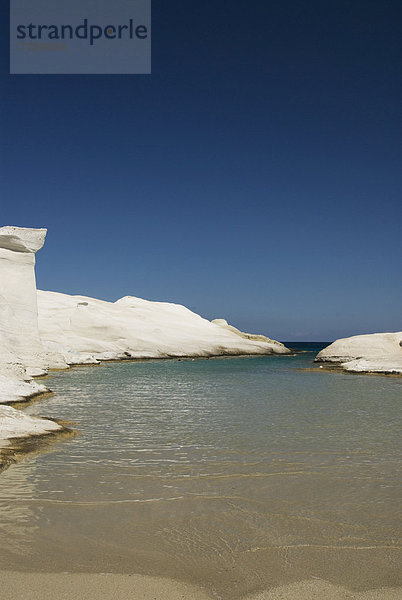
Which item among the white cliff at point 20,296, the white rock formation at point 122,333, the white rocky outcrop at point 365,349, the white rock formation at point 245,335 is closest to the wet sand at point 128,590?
the white cliff at point 20,296

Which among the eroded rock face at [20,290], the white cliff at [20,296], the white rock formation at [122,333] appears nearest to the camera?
the white cliff at [20,296]

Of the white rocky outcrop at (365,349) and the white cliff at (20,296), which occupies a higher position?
the white cliff at (20,296)

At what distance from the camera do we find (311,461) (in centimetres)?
829

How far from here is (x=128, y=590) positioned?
149 inches

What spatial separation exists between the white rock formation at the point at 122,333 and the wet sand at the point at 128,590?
115 ft

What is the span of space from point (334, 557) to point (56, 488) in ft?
12.7

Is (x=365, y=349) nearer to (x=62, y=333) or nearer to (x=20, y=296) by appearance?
(x=62, y=333)

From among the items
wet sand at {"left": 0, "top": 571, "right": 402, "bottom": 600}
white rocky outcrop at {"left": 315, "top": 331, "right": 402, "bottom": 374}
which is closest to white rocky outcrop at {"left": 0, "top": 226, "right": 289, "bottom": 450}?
wet sand at {"left": 0, "top": 571, "right": 402, "bottom": 600}

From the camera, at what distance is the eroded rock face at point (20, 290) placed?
3086 centimetres

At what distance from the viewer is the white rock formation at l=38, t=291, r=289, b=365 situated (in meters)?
46.2

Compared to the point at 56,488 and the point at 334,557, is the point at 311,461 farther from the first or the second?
the point at 56,488

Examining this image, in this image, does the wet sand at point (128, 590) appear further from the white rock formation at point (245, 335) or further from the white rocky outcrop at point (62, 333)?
the white rock formation at point (245, 335)

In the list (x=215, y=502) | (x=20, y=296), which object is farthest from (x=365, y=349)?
(x=215, y=502)

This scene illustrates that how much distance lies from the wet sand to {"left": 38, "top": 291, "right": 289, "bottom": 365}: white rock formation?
3492cm
